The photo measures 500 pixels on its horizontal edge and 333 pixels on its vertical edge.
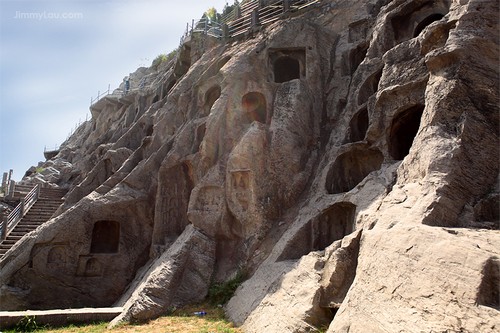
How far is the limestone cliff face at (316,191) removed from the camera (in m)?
5.94

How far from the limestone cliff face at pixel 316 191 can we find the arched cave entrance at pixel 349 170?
0.15 ft

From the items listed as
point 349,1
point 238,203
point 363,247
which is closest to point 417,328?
point 363,247

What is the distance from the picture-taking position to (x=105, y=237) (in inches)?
707

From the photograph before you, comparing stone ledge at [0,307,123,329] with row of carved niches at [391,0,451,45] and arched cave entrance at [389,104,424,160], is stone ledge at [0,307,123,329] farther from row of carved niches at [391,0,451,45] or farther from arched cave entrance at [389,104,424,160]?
row of carved niches at [391,0,451,45]

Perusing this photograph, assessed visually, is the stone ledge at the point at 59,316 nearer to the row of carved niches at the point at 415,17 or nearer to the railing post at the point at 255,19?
the row of carved niches at the point at 415,17

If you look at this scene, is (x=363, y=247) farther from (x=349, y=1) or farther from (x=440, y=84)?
(x=349, y=1)

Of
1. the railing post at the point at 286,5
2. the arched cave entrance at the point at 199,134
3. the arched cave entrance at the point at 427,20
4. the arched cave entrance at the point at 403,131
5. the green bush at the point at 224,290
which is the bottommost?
the green bush at the point at 224,290

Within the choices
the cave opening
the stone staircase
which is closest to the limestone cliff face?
the cave opening

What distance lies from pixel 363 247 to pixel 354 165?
18.1ft

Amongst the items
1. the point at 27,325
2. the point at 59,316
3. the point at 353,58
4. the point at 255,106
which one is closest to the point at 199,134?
the point at 255,106

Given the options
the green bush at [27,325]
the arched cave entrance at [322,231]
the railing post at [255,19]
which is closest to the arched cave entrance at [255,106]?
the railing post at [255,19]

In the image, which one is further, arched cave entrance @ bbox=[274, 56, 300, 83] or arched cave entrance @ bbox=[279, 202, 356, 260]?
arched cave entrance @ bbox=[274, 56, 300, 83]

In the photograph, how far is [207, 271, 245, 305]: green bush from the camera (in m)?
11.4

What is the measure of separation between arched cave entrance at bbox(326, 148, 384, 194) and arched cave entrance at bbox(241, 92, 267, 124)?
4.27m
